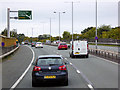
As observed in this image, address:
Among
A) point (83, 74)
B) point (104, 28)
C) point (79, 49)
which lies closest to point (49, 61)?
point (83, 74)

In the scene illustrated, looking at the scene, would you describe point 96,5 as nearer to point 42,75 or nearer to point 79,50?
point 79,50

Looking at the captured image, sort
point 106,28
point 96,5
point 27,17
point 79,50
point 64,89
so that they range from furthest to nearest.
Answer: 1. point 106,28
2. point 27,17
3. point 96,5
4. point 79,50
5. point 64,89

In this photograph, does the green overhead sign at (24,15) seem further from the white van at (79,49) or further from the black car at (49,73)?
the black car at (49,73)

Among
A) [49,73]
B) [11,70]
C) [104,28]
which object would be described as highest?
[104,28]

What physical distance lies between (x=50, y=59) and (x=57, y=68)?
0.63 metres

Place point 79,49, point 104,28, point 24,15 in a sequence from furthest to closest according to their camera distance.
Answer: point 104,28, point 24,15, point 79,49

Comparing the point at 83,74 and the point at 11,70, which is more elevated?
the point at 83,74

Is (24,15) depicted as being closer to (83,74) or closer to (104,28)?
(83,74)

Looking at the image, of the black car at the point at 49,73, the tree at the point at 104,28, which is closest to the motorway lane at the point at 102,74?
the black car at the point at 49,73

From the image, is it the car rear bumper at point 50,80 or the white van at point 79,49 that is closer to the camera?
the car rear bumper at point 50,80

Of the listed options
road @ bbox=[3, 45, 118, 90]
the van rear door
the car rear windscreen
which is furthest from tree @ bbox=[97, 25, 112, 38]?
the car rear windscreen

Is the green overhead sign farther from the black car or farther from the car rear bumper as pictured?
the car rear bumper

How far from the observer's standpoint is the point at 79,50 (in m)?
31.3

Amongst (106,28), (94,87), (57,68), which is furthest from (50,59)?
(106,28)
